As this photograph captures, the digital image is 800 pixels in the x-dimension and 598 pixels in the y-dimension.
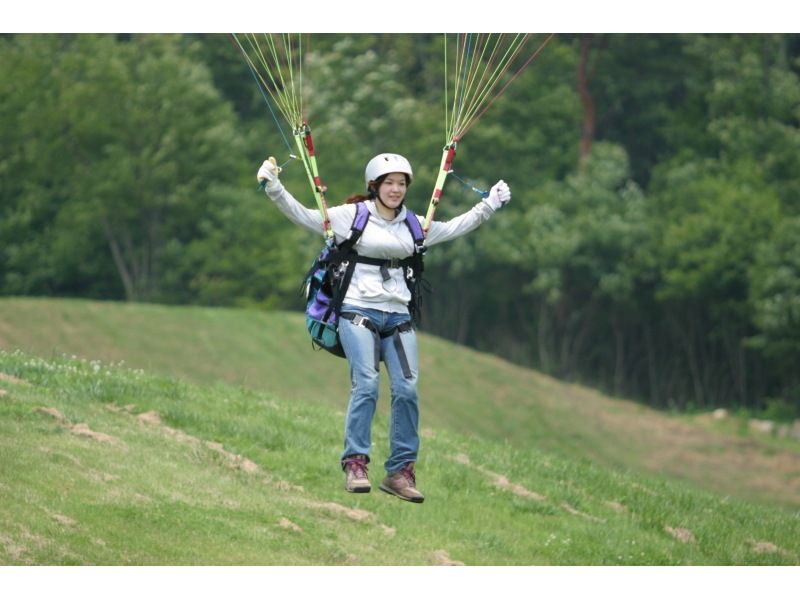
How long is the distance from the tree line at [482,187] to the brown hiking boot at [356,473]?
40222 millimetres

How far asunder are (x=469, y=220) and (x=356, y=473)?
6.84 feet

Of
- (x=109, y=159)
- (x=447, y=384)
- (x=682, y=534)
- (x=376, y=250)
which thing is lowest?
(x=447, y=384)

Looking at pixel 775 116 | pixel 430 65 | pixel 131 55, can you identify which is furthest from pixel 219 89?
pixel 775 116

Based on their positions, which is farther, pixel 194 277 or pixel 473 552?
pixel 194 277

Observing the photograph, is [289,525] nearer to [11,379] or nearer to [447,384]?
[11,379]

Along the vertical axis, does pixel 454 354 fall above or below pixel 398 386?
below

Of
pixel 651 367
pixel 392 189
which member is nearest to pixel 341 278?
pixel 392 189

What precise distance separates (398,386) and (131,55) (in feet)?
163

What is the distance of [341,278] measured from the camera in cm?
1188

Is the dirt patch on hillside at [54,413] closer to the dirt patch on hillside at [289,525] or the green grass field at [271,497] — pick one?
the green grass field at [271,497]

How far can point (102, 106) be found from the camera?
57.6m

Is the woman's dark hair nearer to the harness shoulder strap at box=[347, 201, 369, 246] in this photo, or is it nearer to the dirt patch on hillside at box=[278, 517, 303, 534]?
the harness shoulder strap at box=[347, 201, 369, 246]

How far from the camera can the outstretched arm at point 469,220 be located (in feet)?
39.9

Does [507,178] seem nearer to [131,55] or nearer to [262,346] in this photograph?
[131,55]
